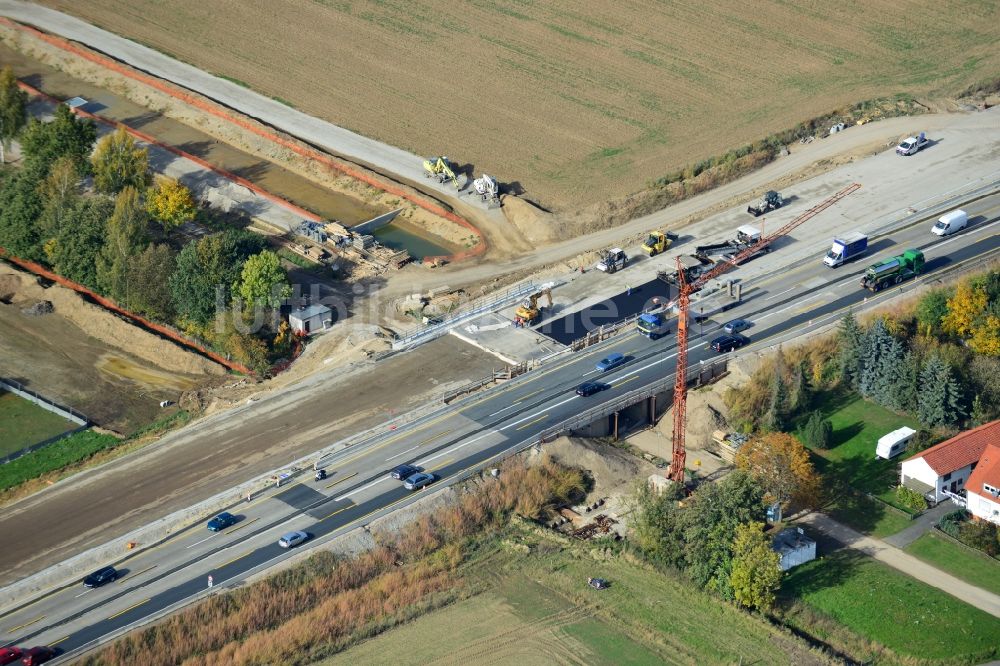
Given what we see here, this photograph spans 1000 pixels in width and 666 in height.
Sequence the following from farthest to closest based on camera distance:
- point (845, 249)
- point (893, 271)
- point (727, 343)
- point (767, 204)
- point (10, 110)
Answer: point (10, 110) < point (767, 204) < point (845, 249) < point (893, 271) < point (727, 343)

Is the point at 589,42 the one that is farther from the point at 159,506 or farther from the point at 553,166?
the point at 159,506

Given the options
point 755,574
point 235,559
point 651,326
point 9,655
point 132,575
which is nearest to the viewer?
point 9,655

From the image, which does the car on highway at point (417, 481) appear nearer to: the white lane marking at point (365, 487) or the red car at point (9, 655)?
the white lane marking at point (365, 487)

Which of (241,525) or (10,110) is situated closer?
(241,525)

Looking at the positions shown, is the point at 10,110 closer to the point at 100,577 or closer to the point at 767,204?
the point at 100,577

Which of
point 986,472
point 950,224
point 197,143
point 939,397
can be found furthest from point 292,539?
point 197,143

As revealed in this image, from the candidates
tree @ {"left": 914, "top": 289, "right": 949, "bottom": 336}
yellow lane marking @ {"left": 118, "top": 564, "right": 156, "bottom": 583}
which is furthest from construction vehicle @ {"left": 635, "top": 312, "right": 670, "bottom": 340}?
yellow lane marking @ {"left": 118, "top": 564, "right": 156, "bottom": 583}

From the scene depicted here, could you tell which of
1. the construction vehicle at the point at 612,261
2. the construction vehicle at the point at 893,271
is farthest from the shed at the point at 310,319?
the construction vehicle at the point at 893,271
